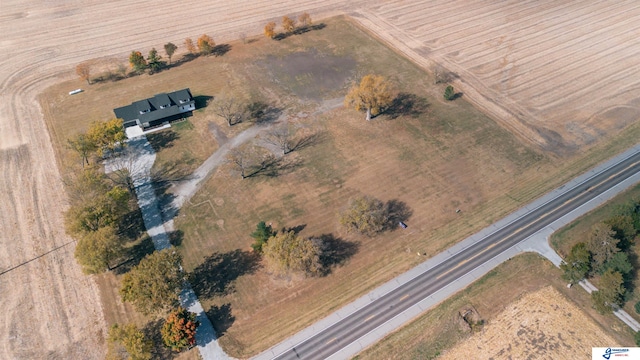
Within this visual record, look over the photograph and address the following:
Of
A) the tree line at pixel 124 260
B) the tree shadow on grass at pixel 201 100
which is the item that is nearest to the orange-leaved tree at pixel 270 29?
the tree shadow on grass at pixel 201 100

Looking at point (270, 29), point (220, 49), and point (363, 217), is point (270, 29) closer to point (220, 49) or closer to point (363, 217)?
point (220, 49)

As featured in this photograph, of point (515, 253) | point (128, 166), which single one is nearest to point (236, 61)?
point (128, 166)

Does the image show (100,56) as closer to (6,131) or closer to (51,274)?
(6,131)

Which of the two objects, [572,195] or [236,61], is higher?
[236,61]

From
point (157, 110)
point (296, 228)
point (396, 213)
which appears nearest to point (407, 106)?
point (396, 213)

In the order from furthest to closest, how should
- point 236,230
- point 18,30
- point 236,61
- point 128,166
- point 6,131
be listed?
point 18,30, point 236,61, point 6,131, point 128,166, point 236,230

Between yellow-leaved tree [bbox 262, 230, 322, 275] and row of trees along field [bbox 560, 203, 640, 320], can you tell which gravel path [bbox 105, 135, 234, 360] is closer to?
yellow-leaved tree [bbox 262, 230, 322, 275]
